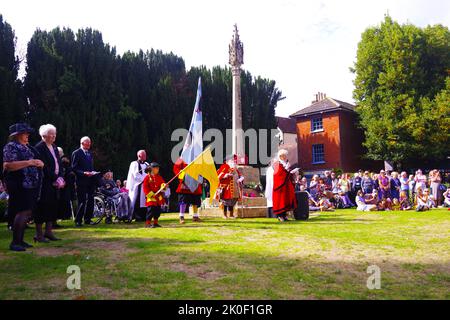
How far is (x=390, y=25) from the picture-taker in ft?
126

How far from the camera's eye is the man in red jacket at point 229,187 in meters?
14.2

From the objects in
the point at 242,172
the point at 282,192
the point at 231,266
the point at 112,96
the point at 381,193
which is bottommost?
the point at 231,266

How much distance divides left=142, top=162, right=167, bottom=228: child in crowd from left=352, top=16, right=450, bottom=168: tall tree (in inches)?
1200

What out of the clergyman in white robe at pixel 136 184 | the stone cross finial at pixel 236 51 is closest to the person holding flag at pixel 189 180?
the clergyman in white robe at pixel 136 184

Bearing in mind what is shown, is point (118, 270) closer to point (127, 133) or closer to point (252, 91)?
point (127, 133)

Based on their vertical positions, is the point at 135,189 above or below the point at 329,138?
below

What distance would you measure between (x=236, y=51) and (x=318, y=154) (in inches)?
930

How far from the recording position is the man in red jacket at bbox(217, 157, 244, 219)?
1416 centimetres

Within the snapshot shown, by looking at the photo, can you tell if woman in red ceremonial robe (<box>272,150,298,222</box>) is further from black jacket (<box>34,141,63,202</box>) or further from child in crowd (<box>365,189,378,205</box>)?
child in crowd (<box>365,189,378,205</box>)

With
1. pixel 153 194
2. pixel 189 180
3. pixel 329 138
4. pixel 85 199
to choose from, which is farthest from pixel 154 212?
pixel 329 138

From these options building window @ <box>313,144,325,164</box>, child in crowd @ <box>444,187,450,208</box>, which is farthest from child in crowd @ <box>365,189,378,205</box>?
building window @ <box>313,144,325,164</box>

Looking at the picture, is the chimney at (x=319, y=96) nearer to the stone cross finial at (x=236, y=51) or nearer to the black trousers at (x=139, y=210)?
the stone cross finial at (x=236, y=51)

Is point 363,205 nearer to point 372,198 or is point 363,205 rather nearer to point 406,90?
point 372,198

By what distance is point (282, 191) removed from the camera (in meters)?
12.3
